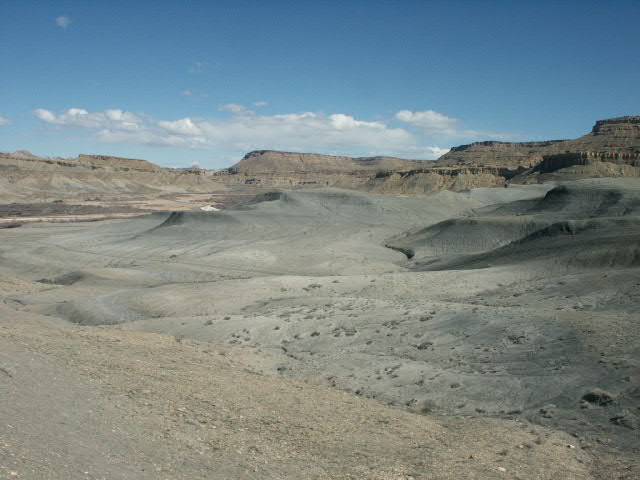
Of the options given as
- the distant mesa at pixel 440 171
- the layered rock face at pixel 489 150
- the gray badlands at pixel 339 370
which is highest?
the layered rock face at pixel 489 150

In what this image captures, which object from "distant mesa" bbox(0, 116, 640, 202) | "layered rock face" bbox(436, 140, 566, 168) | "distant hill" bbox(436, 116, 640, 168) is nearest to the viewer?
"distant mesa" bbox(0, 116, 640, 202)

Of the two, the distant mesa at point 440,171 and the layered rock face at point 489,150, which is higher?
the layered rock face at point 489,150

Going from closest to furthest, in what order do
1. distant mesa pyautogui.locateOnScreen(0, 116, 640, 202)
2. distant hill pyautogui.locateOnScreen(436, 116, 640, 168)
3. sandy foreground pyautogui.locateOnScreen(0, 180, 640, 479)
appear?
sandy foreground pyautogui.locateOnScreen(0, 180, 640, 479), distant mesa pyautogui.locateOnScreen(0, 116, 640, 202), distant hill pyautogui.locateOnScreen(436, 116, 640, 168)

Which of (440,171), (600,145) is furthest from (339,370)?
(600,145)

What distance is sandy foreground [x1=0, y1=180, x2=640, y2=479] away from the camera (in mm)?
8180

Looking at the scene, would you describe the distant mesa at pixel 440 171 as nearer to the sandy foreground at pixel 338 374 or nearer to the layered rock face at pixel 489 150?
the layered rock face at pixel 489 150

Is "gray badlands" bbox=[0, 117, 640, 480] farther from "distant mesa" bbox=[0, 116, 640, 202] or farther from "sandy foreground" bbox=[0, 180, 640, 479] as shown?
"distant mesa" bbox=[0, 116, 640, 202]

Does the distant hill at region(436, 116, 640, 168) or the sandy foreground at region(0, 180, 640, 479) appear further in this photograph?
the distant hill at region(436, 116, 640, 168)

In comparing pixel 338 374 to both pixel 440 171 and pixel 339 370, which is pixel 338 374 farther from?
pixel 440 171

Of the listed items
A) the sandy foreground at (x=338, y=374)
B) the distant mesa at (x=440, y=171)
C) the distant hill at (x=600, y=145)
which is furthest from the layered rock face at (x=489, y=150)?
the sandy foreground at (x=338, y=374)

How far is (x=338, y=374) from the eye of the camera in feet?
47.4

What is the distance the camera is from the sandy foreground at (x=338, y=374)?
8180 millimetres

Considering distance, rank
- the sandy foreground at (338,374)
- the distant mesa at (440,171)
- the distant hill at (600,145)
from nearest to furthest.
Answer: the sandy foreground at (338,374) → the distant mesa at (440,171) → the distant hill at (600,145)

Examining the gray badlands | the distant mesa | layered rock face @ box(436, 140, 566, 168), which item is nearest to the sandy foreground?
the gray badlands
